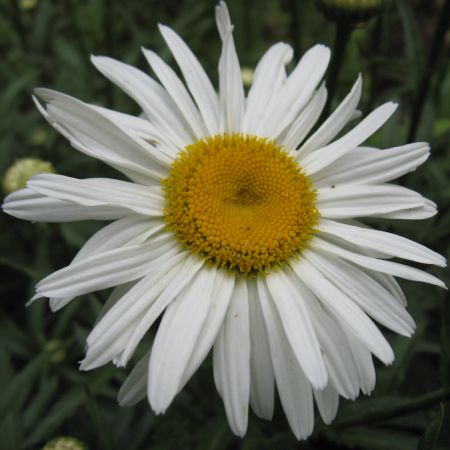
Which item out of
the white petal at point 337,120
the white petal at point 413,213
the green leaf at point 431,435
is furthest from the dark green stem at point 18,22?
the green leaf at point 431,435

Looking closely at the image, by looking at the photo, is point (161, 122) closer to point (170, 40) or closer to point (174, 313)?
point (170, 40)

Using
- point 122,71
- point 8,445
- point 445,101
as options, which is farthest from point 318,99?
point 445,101

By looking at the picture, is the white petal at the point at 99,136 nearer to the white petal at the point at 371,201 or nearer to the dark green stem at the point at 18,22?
the white petal at the point at 371,201

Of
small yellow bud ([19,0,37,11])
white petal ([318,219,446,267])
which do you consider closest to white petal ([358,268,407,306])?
white petal ([318,219,446,267])

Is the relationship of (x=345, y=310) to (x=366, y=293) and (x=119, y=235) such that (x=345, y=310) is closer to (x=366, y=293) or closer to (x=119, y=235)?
(x=366, y=293)

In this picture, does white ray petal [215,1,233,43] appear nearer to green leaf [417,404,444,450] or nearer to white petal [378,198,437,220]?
white petal [378,198,437,220]

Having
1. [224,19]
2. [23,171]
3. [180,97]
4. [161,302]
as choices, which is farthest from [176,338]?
[23,171]
